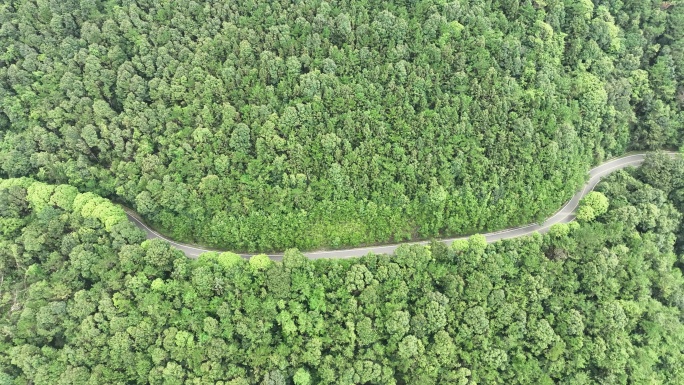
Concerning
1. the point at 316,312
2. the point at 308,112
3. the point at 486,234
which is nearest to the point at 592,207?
the point at 486,234

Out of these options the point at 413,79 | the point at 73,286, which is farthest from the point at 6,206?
the point at 413,79

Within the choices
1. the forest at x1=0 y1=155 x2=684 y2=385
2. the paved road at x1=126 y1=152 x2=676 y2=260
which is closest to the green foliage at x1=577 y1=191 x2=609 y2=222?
the paved road at x1=126 y1=152 x2=676 y2=260

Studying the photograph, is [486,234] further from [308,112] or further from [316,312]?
[308,112]

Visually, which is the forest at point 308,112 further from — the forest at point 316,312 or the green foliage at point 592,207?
the forest at point 316,312

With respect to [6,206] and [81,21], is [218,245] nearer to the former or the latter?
[6,206]

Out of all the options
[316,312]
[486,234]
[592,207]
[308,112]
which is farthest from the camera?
[486,234]
